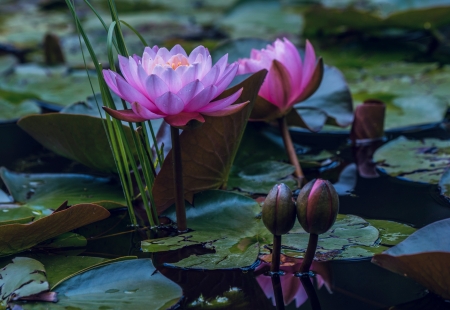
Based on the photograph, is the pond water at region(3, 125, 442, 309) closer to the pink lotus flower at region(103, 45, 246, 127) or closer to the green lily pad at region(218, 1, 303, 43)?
the pink lotus flower at region(103, 45, 246, 127)

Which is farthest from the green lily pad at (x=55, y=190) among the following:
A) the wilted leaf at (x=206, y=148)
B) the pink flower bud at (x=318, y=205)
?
the pink flower bud at (x=318, y=205)

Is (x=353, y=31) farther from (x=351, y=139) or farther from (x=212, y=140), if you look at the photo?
(x=212, y=140)

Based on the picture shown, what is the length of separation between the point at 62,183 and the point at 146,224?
360 mm

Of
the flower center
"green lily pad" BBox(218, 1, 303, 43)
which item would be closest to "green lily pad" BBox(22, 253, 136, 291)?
the flower center

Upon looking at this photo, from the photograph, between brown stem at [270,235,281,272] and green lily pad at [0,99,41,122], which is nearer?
brown stem at [270,235,281,272]

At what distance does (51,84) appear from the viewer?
250 cm

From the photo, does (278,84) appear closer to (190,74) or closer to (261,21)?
(190,74)

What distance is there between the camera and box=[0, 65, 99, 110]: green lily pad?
232 centimetres

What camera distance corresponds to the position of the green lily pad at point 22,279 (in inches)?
33.8

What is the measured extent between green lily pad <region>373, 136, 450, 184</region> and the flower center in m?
0.78

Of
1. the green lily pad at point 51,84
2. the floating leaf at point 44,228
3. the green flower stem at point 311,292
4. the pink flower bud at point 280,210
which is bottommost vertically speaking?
the green flower stem at point 311,292

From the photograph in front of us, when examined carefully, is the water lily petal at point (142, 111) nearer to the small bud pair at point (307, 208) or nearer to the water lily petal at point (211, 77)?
the water lily petal at point (211, 77)

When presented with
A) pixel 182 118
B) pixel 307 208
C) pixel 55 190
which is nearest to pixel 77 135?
pixel 55 190

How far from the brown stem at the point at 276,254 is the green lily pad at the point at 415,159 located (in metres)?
0.65
